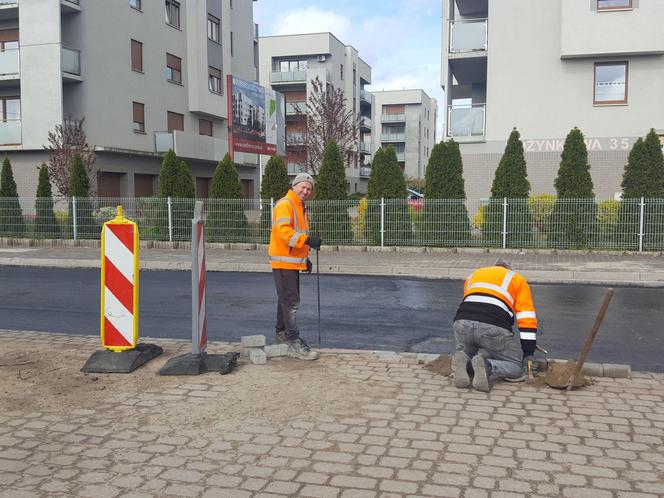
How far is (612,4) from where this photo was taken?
75.4 ft

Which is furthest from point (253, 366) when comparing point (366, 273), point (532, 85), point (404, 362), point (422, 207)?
point (532, 85)

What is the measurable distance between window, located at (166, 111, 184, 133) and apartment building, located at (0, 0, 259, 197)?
0.05 meters

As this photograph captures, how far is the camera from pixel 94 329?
26.7 ft

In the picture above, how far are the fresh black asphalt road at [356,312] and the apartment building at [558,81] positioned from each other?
40.4 feet

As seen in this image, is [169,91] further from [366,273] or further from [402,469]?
[402,469]

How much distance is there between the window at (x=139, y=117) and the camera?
104 feet

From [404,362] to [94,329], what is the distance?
4.15 meters

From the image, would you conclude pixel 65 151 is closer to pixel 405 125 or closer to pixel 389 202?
pixel 389 202

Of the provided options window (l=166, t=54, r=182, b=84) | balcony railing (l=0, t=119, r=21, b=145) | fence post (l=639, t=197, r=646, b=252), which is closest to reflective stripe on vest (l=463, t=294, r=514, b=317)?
fence post (l=639, t=197, r=646, b=252)

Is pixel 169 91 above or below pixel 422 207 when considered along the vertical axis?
above

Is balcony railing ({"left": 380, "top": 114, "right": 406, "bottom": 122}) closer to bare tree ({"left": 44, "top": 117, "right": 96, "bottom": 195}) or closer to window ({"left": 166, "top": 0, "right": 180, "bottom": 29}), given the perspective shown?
window ({"left": 166, "top": 0, "right": 180, "bottom": 29})

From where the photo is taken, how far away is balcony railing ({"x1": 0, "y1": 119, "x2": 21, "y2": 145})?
2811cm

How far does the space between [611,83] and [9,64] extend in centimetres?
2412

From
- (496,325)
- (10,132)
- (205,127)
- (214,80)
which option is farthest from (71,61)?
(496,325)
